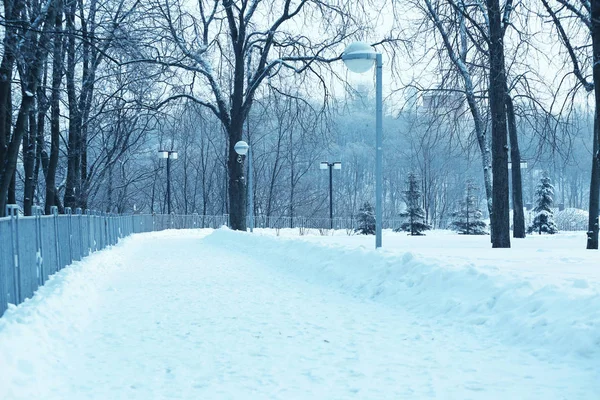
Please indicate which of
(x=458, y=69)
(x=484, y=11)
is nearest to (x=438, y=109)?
(x=458, y=69)

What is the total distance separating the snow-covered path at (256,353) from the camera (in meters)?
4.32

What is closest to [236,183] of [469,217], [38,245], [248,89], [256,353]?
[248,89]

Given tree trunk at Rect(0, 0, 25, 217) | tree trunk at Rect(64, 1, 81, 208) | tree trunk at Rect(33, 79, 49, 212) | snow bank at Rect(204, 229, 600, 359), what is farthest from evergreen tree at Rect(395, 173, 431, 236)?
snow bank at Rect(204, 229, 600, 359)

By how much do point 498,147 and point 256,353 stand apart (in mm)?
12115

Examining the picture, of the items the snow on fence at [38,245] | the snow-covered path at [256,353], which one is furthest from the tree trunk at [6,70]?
the snow-covered path at [256,353]

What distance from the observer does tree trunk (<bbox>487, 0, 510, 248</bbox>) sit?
15.5 metres

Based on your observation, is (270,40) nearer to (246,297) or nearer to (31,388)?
(246,297)

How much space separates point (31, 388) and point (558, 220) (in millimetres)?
61585

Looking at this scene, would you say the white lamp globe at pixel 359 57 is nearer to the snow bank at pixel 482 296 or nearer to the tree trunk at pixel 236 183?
the snow bank at pixel 482 296

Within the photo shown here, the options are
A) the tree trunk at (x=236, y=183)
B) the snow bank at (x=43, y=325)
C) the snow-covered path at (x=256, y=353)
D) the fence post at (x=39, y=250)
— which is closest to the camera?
the snow-covered path at (x=256, y=353)

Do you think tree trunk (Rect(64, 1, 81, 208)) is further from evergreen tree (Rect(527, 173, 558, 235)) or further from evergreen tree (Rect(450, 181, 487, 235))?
evergreen tree (Rect(527, 173, 558, 235))

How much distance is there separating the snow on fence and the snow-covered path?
35cm

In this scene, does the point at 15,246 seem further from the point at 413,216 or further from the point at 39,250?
the point at 413,216

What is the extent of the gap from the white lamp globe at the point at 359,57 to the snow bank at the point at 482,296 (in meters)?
3.46
